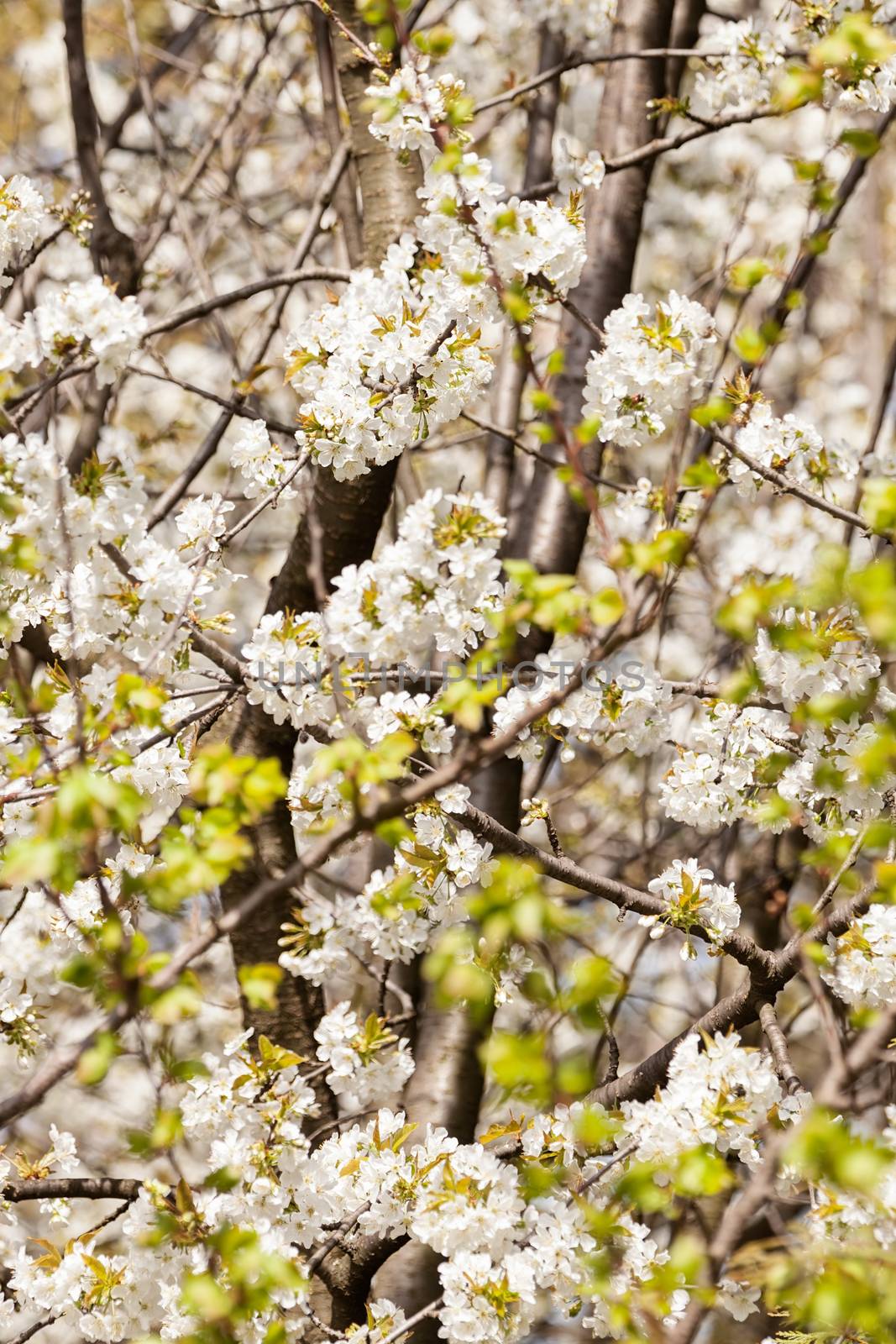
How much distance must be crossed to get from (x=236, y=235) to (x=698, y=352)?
3.77m

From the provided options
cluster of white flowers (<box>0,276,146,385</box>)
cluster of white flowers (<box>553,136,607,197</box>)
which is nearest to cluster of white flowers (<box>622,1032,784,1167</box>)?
cluster of white flowers (<box>0,276,146,385</box>)

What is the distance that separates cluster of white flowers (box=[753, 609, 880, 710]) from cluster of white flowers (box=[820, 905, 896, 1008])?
39 cm

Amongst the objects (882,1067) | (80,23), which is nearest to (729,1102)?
(882,1067)

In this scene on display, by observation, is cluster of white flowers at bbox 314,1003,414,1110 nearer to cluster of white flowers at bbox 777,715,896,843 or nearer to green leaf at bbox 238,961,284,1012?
green leaf at bbox 238,961,284,1012

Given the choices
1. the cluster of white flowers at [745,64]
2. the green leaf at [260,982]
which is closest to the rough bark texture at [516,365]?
the cluster of white flowers at [745,64]

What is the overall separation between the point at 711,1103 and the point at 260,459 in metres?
1.33

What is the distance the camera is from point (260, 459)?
80.1 inches

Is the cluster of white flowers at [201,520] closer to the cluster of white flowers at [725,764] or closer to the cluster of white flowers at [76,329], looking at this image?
the cluster of white flowers at [76,329]

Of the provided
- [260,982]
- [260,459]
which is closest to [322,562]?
[260,459]

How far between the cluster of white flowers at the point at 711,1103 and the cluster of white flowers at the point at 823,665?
63cm

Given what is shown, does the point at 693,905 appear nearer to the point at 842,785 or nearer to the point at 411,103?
the point at 842,785

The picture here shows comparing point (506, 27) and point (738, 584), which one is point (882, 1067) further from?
point (506, 27)

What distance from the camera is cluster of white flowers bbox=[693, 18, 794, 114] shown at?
2783mm

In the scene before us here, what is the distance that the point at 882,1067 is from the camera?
2.99m
